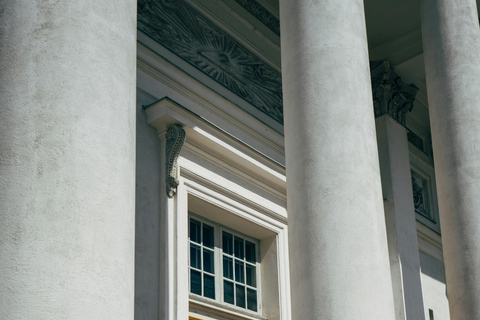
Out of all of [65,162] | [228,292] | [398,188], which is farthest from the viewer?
[398,188]

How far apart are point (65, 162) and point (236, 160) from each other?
705 centimetres

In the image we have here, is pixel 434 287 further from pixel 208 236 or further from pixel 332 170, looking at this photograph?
pixel 332 170

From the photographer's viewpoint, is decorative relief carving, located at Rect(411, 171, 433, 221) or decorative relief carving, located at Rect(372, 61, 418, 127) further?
decorative relief carving, located at Rect(411, 171, 433, 221)

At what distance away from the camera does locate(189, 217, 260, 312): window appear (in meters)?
10.3

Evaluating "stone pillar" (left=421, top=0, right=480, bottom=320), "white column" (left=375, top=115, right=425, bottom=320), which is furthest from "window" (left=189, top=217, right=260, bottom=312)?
"stone pillar" (left=421, top=0, right=480, bottom=320)

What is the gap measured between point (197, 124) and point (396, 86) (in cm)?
589

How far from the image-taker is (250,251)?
11.5 metres

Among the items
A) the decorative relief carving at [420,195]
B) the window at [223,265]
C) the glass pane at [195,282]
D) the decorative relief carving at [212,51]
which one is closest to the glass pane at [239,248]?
the window at [223,265]

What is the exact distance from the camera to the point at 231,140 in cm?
1059

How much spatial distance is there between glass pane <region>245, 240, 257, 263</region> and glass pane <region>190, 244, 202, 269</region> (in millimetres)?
1190

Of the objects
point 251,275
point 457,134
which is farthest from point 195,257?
point 457,134

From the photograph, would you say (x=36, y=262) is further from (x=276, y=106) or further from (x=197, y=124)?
(x=276, y=106)

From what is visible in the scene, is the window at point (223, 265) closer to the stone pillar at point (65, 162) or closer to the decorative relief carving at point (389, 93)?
the decorative relief carving at point (389, 93)

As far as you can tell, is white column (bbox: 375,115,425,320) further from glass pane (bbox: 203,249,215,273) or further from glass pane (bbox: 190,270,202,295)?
glass pane (bbox: 190,270,202,295)
